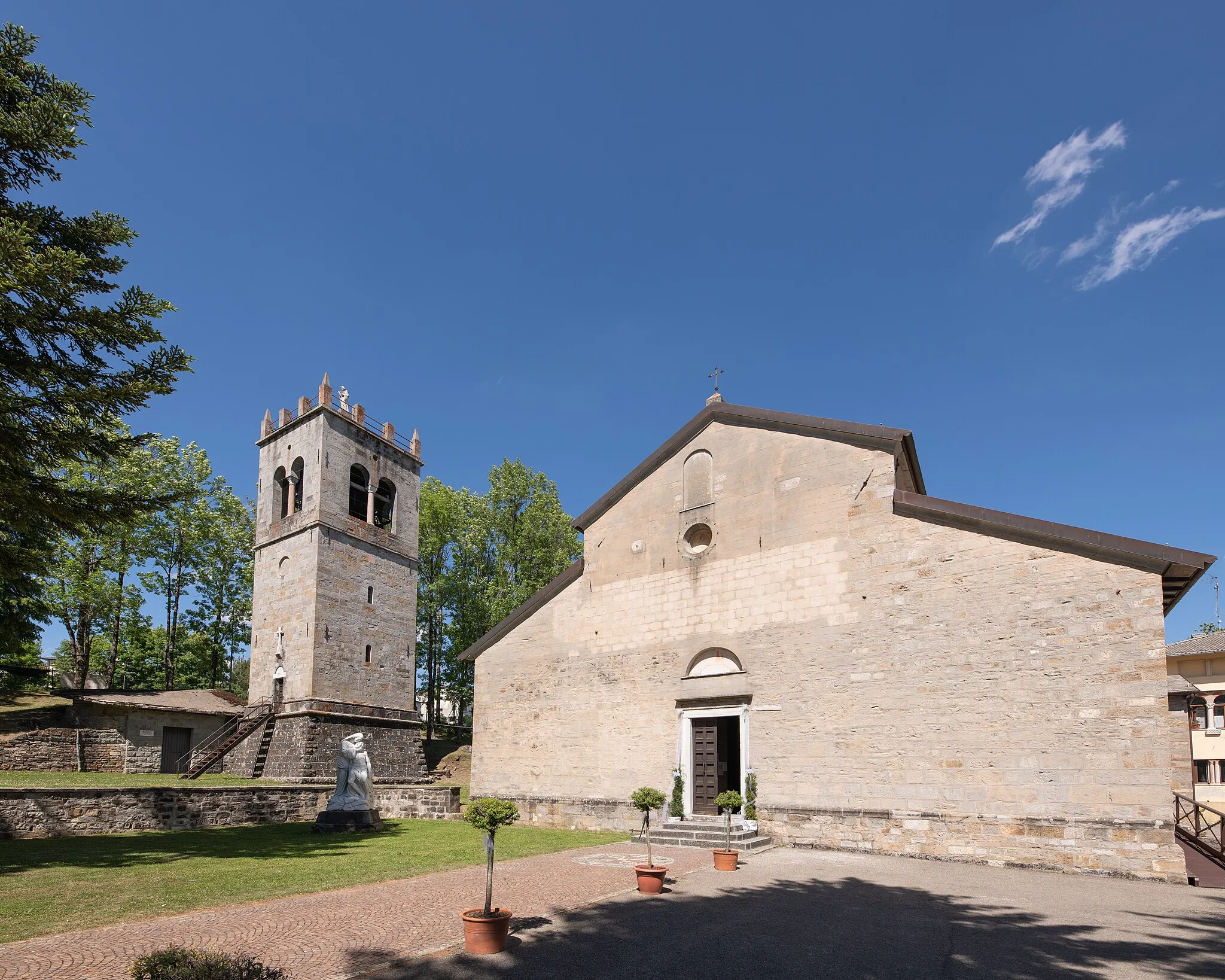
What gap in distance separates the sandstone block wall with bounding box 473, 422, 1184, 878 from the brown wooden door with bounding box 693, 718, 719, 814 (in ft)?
1.51

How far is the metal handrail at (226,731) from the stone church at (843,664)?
1247 cm

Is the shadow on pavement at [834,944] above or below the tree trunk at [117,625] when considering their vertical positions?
below

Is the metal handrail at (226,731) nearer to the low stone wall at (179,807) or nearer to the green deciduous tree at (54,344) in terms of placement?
the low stone wall at (179,807)

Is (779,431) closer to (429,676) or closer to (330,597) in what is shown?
(330,597)

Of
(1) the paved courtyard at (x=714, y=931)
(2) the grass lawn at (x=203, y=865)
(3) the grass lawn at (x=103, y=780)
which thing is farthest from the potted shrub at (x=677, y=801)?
(3) the grass lawn at (x=103, y=780)

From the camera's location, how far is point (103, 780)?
19641 millimetres

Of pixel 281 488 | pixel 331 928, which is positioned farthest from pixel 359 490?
pixel 331 928

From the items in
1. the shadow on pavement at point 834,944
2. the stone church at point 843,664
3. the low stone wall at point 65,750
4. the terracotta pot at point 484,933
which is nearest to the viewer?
the shadow on pavement at point 834,944

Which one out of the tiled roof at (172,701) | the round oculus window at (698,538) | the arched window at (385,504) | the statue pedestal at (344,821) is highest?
the arched window at (385,504)

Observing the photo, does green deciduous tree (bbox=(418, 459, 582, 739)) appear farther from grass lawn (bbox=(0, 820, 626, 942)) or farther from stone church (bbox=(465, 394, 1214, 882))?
grass lawn (bbox=(0, 820, 626, 942))

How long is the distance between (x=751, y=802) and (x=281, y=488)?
24743 millimetres

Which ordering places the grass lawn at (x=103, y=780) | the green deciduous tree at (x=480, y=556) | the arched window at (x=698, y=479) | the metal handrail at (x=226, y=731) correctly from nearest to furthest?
1. the grass lawn at (x=103, y=780)
2. the arched window at (x=698, y=479)
3. the metal handrail at (x=226, y=731)
4. the green deciduous tree at (x=480, y=556)

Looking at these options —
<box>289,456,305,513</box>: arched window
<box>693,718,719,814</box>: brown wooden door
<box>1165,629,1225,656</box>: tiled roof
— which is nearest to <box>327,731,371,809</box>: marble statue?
<box>693,718,719,814</box>: brown wooden door

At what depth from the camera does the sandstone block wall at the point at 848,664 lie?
12078mm
